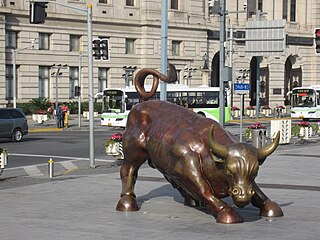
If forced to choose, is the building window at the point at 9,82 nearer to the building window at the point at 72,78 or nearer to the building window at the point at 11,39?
the building window at the point at 11,39

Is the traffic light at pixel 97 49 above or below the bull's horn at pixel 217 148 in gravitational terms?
above

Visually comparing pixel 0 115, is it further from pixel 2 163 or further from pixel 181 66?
pixel 181 66

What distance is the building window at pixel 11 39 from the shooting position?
55938mm

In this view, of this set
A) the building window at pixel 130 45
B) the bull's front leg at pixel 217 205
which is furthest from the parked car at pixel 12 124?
the building window at pixel 130 45

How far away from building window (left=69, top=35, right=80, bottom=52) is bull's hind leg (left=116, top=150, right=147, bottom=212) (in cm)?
4774

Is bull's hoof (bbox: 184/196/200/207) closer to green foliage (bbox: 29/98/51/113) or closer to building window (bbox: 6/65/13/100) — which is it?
green foliage (bbox: 29/98/51/113)

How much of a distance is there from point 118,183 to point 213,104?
1280 inches

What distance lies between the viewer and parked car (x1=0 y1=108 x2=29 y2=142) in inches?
1337

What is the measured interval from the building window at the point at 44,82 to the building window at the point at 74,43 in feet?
9.69

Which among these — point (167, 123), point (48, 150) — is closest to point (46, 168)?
point (48, 150)

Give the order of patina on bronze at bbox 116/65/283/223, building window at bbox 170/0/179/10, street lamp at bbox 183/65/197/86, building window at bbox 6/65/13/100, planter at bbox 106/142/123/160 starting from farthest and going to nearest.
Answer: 1. building window at bbox 170/0/179/10
2. street lamp at bbox 183/65/197/86
3. building window at bbox 6/65/13/100
4. planter at bbox 106/142/123/160
5. patina on bronze at bbox 116/65/283/223

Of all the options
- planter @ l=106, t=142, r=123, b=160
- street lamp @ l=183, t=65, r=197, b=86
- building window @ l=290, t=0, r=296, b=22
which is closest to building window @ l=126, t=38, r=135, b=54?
street lamp @ l=183, t=65, r=197, b=86

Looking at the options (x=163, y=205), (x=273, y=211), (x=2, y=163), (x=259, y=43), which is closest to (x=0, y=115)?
(x=259, y=43)

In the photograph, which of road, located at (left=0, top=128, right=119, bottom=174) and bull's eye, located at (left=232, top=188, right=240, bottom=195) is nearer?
bull's eye, located at (left=232, top=188, right=240, bottom=195)
